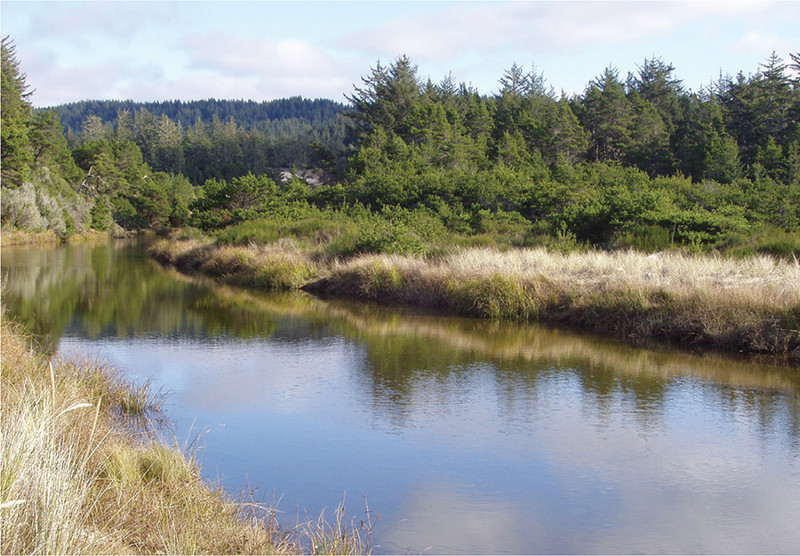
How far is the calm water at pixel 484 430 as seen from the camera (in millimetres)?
7633

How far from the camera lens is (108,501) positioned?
6.29 m

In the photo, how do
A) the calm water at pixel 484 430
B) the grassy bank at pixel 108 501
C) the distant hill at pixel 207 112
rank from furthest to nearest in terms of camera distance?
the distant hill at pixel 207 112 → the calm water at pixel 484 430 → the grassy bank at pixel 108 501

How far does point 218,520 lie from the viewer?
6.15 meters

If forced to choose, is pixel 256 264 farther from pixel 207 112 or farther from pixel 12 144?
pixel 207 112

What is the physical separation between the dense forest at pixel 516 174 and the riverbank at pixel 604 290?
233 centimetres

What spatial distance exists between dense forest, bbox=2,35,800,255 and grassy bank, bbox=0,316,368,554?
19113 mm

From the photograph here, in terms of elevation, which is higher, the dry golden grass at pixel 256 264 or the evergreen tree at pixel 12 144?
the evergreen tree at pixel 12 144

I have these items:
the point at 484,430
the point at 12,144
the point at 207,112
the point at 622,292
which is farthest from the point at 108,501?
the point at 207,112

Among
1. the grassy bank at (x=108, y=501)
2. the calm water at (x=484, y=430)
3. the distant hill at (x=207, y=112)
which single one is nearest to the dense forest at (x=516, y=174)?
the calm water at (x=484, y=430)

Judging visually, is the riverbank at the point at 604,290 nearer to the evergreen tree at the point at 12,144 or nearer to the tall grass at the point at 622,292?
the tall grass at the point at 622,292

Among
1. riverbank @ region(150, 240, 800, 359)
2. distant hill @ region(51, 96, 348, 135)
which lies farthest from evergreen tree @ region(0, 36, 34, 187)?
distant hill @ region(51, 96, 348, 135)

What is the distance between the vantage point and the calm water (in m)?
7.63

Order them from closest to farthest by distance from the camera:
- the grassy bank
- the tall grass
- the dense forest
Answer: the grassy bank < the tall grass < the dense forest

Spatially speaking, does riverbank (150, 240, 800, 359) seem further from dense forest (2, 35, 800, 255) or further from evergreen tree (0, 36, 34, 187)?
evergreen tree (0, 36, 34, 187)
